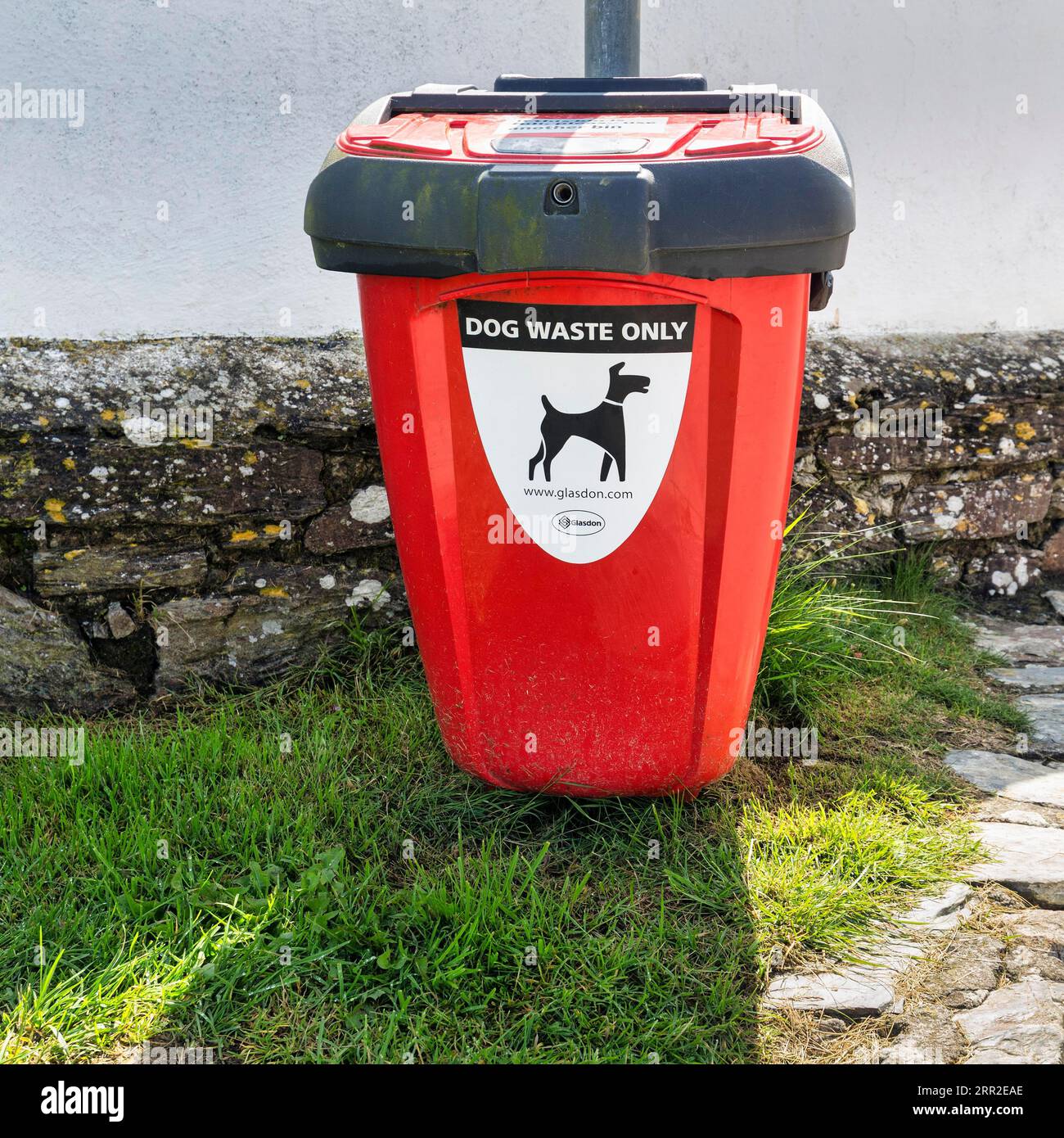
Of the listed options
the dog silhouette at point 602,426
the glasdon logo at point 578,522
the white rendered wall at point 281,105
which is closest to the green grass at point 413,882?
the glasdon logo at point 578,522

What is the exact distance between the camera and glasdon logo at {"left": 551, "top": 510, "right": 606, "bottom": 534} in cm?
197

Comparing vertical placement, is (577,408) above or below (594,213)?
below

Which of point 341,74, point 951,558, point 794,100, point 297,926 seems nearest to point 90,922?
point 297,926

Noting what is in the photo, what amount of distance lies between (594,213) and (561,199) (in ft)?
0.19

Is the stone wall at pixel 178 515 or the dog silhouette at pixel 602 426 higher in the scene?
the dog silhouette at pixel 602 426

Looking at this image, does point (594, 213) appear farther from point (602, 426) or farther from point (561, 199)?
point (602, 426)

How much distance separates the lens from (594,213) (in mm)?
1680

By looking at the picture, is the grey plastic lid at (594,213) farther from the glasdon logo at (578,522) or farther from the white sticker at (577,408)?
the glasdon logo at (578,522)

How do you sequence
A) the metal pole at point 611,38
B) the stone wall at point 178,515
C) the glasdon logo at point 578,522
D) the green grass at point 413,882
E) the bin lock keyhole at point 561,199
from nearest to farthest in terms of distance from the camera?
the bin lock keyhole at point 561,199, the green grass at point 413,882, the glasdon logo at point 578,522, the metal pole at point 611,38, the stone wall at point 178,515

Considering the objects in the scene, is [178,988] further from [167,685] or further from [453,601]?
[167,685]

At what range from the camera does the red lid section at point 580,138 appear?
5.71 feet

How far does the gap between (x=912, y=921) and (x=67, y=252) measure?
98.3 inches

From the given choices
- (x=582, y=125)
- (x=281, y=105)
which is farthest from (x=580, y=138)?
(x=281, y=105)

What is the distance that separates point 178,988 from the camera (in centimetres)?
183
